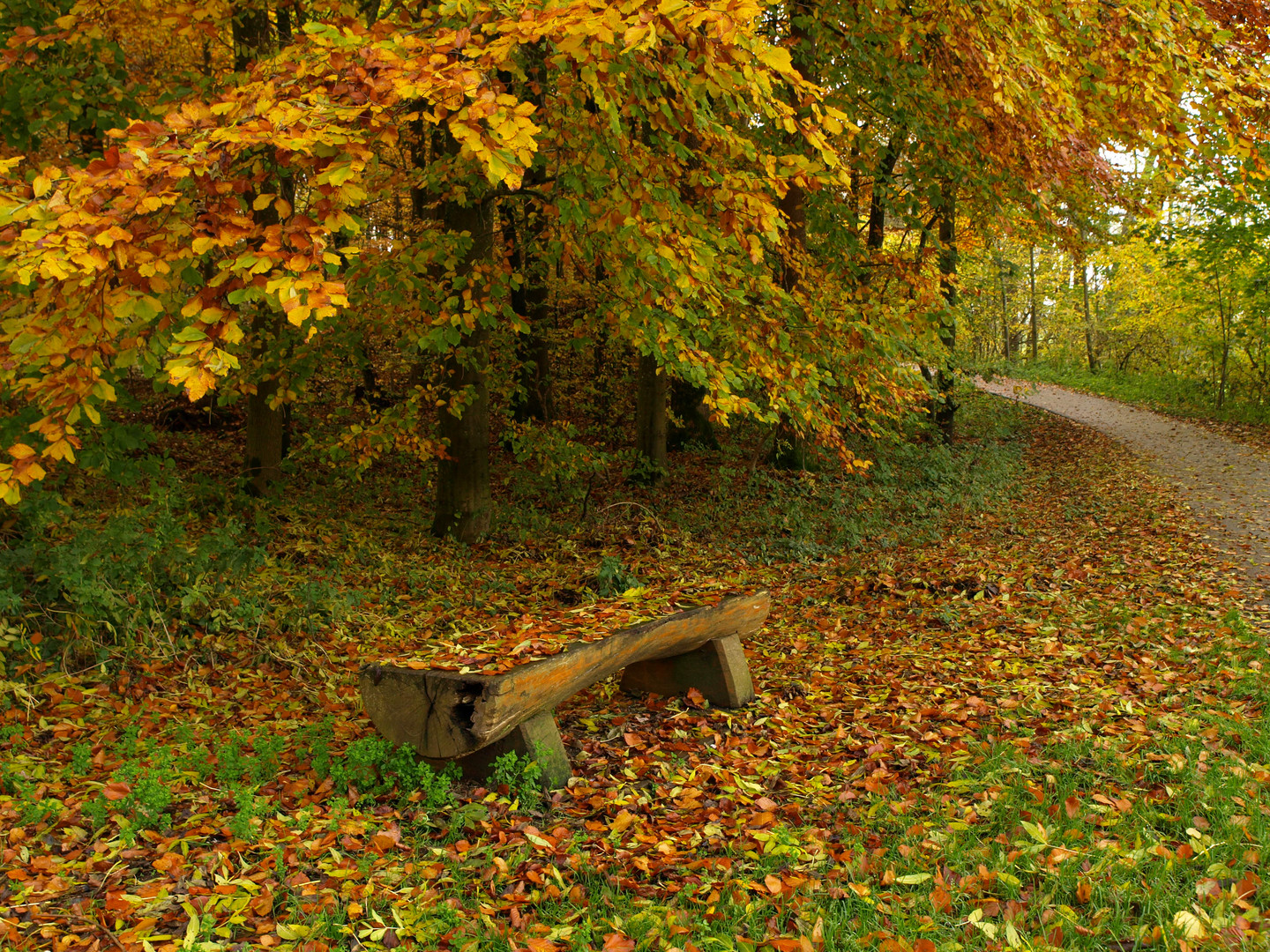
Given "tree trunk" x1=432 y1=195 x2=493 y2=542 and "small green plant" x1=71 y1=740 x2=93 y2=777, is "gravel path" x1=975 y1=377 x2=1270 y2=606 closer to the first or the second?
"tree trunk" x1=432 y1=195 x2=493 y2=542

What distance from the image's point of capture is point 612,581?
277 inches

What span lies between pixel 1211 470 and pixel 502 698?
14.0 m

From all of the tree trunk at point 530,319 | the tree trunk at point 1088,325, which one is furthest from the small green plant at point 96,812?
the tree trunk at point 1088,325

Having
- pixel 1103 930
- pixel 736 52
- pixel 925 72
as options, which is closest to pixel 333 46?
pixel 736 52

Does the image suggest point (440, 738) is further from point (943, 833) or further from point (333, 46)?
point (333, 46)

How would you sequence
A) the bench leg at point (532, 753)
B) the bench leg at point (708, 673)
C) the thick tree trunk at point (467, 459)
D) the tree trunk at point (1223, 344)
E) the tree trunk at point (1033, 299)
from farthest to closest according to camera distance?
the tree trunk at point (1033, 299), the tree trunk at point (1223, 344), the thick tree trunk at point (467, 459), the bench leg at point (708, 673), the bench leg at point (532, 753)

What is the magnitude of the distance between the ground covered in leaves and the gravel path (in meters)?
1.88

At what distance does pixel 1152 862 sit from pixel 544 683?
7.20 ft

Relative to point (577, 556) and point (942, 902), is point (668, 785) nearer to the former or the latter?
point (942, 902)

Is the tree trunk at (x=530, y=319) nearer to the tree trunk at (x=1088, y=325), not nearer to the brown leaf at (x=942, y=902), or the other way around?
the brown leaf at (x=942, y=902)

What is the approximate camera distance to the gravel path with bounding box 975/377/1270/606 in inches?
337

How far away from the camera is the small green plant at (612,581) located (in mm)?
6969

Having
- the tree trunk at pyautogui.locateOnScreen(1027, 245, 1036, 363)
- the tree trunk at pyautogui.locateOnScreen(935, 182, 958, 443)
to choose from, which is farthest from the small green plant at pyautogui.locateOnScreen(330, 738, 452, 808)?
the tree trunk at pyautogui.locateOnScreen(1027, 245, 1036, 363)

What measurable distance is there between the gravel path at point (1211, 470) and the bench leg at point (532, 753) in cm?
588
